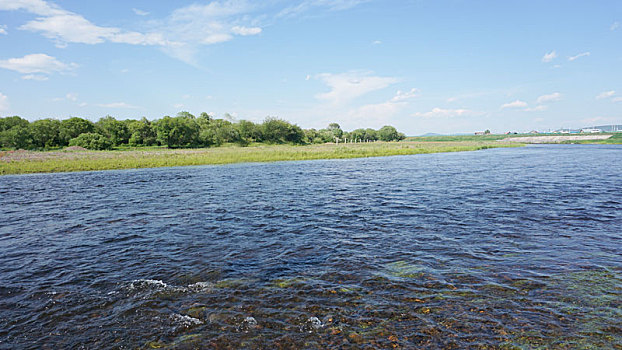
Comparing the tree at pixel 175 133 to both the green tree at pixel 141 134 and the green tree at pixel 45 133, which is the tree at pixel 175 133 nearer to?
the green tree at pixel 141 134

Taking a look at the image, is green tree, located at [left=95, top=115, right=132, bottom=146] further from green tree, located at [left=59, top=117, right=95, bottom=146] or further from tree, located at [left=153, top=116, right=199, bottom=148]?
tree, located at [left=153, top=116, right=199, bottom=148]

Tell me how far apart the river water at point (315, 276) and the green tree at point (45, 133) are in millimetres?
103688

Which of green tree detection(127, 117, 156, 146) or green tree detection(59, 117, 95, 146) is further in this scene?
green tree detection(127, 117, 156, 146)

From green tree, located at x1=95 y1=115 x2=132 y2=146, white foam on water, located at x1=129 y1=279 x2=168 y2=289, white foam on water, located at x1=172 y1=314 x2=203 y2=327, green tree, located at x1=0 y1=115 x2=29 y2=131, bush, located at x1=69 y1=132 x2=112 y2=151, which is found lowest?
white foam on water, located at x1=172 y1=314 x2=203 y2=327

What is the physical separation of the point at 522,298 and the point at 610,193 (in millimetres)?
23779

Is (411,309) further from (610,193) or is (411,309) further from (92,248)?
(610,193)

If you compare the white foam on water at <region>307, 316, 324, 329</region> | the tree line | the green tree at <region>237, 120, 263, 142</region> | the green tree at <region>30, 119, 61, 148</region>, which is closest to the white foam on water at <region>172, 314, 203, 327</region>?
the white foam on water at <region>307, 316, 324, 329</region>

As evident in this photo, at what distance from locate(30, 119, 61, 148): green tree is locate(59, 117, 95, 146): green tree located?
1.35 meters

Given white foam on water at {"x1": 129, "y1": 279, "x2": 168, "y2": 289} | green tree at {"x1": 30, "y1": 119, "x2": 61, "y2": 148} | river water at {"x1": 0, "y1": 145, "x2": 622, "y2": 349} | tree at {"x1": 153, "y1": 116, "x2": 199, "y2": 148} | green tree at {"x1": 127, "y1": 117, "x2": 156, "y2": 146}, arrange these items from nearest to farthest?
1. river water at {"x1": 0, "y1": 145, "x2": 622, "y2": 349}
2. white foam on water at {"x1": 129, "y1": 279, "x2": 168, "y2": 289}
3. green tree at {"x1": 30, "y1": 119, "x2": 61, "y2": 148}
4. tree at {"x1": 153, "y1": 116, "x2": 199, "y2": 148}
5. green tree at {"x1": 127, "y1": 117, "x2": 156, "y2": 146}

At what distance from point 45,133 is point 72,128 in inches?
329

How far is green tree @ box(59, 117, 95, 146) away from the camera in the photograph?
107 m

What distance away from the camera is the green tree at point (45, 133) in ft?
328

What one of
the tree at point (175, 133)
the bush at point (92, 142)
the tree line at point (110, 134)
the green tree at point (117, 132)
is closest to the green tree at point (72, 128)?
the tree line at point (110, 134)

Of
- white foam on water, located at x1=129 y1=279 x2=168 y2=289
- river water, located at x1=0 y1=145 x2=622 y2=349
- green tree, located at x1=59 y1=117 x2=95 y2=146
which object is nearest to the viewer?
river water, located at x1=0 y1=145 x2=622 y2=349
